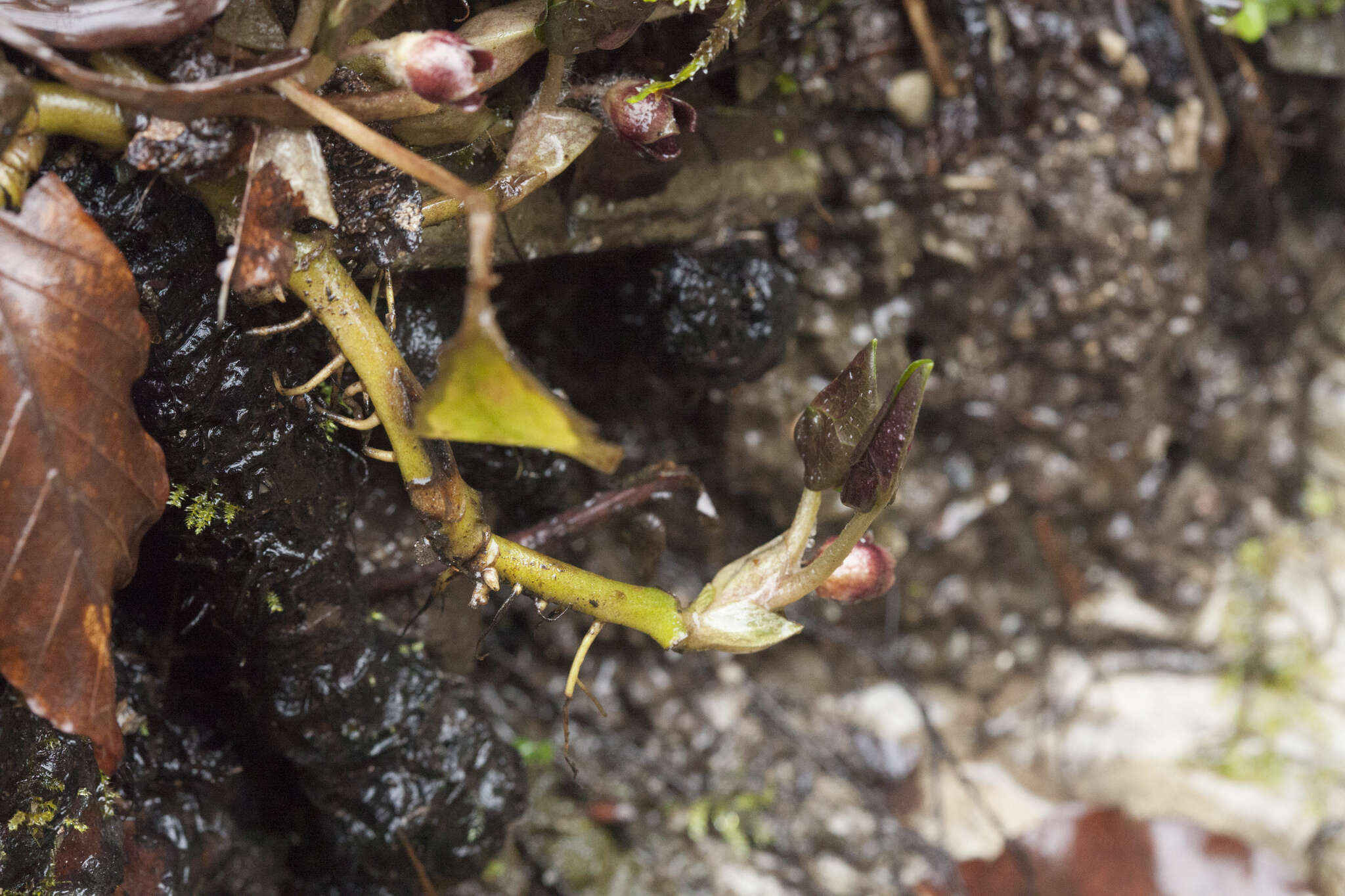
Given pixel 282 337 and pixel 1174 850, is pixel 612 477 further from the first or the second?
pixel 1174 850

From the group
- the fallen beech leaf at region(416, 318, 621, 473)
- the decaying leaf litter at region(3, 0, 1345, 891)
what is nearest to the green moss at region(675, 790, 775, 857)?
the decaying leaf litter at region(3, 0, 1345, 891)

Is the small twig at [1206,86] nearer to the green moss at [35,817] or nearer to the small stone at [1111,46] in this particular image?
the small stone at [1111,46]

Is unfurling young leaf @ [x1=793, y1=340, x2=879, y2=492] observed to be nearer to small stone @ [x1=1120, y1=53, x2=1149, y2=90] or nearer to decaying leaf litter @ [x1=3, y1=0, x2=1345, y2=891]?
decaying leaf litter @ [x1=3, y1=0, x2=1345, y2=891]

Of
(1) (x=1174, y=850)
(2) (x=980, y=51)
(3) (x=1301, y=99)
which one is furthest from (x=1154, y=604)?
(2) (x=980, y=51)

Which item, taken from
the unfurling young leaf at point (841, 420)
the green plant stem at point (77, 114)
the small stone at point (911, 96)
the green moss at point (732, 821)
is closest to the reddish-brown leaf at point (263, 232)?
the green plant stem at point (77, 114)

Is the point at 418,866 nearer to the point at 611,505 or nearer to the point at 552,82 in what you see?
the point at 611,505

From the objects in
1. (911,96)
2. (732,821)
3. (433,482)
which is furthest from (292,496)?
(911,96)
